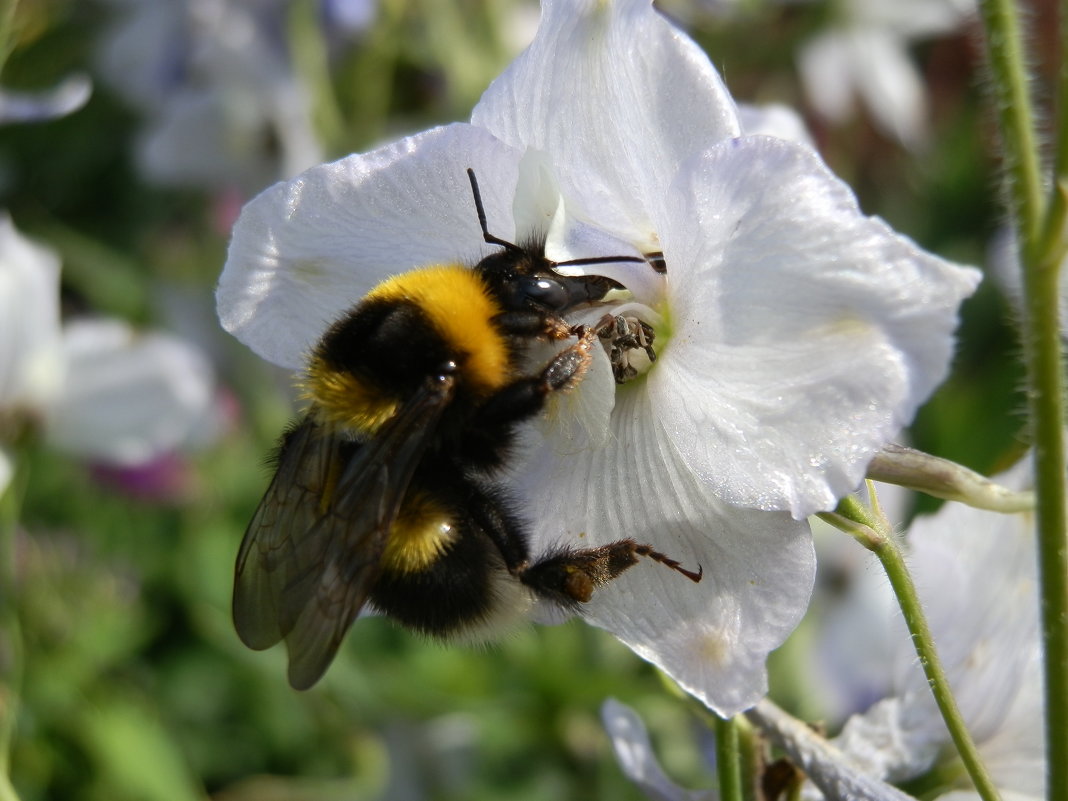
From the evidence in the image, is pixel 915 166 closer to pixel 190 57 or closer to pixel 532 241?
pixel 190 57

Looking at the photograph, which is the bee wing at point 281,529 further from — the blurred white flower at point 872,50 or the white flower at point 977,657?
the blurred white flower at point 872,50

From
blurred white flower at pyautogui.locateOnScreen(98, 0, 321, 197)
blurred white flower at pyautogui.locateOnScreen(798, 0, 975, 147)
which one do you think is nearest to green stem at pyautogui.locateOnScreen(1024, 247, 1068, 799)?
blurred white flower at pyautogui.locateOnScreen(98, 0, 321, 197)

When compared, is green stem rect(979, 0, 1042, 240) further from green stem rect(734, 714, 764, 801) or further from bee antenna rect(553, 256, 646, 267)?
green stem rect(734, 714, 764, 801)

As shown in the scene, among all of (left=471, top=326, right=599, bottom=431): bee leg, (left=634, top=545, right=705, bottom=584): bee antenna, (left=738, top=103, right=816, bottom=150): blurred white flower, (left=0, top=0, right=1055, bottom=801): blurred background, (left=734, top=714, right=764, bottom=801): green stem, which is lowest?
(left=0, top=0, right=1055, bottom=801): blurred background

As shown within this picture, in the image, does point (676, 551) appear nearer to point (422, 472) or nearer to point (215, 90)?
point (422, 472)

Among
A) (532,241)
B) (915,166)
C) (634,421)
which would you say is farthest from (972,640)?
(915,166)

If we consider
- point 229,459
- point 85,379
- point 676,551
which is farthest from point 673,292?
point 229,459
